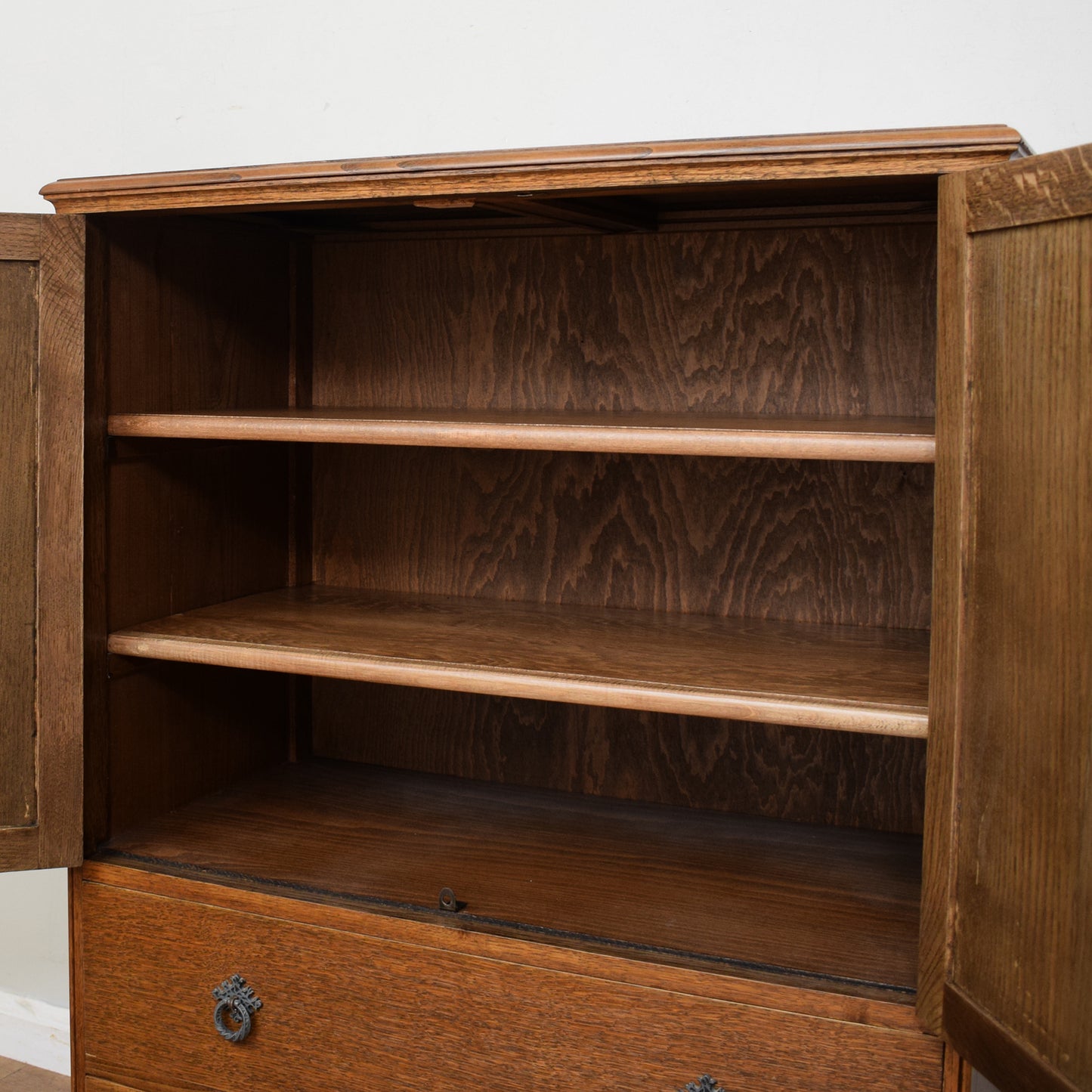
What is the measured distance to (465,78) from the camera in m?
2.24

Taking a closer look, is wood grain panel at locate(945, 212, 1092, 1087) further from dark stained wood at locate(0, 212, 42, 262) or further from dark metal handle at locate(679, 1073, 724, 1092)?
dark stained wood at locate(0, 212, 42, 262)

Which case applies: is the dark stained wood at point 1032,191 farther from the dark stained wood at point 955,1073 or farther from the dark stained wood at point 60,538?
the dark stained wood at point 60,538

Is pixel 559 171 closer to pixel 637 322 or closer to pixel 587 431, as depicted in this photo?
pixel 587 431

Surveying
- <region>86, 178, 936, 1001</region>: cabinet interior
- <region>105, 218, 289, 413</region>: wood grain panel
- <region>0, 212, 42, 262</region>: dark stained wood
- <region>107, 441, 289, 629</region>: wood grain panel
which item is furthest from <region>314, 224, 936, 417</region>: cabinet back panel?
<region>0, 212, 42, 262</region>: dark stained wood

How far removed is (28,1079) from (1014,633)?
91.4 inches

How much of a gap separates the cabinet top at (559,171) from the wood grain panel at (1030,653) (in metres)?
0.13

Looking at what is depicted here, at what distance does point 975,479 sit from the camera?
128cm

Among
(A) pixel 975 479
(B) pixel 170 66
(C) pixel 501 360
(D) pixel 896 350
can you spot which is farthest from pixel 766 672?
(B) pixel 170 66

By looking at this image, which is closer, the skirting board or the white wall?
the white wall

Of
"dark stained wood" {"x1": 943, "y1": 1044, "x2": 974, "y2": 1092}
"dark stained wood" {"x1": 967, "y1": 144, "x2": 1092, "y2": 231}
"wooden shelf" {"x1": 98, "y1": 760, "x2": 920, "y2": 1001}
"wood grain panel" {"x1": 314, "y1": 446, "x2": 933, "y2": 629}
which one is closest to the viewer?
"dark stained wood" {"x1": 967, "y1": 144, "x2": 1092, "y2": 231}

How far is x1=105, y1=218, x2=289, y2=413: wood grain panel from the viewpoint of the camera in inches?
70.2

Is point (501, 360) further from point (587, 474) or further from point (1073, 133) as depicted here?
point (1073, 133)

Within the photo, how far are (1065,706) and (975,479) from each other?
0.86ft

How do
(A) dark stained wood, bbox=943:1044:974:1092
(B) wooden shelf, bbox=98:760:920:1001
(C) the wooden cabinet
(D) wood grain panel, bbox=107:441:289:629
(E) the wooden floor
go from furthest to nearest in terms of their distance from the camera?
(E) the wooden floor, (D) wood grain panel, bbox=107:441:289:629, (B) wooden shelf, bbox=98:760:920:1001, (A) dark stained wood, bbox=943:1044:974:1092, (C) the wooden cabinet
